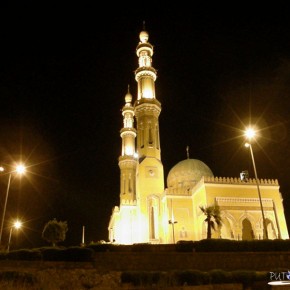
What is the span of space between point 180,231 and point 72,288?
22593mm

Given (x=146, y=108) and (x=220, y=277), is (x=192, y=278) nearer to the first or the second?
(x=220, y=277)

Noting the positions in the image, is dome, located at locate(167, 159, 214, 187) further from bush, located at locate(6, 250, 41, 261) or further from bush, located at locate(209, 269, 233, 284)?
bush, located at locate(209, 269, 233, 284)

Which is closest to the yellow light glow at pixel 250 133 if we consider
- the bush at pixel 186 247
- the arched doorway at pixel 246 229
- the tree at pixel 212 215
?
the bush at pixel 186 247

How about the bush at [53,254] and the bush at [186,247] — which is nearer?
the bush at [53,254]

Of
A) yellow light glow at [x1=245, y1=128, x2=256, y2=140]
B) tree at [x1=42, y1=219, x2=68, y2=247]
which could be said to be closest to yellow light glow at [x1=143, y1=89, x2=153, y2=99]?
tree at [x1=42, y1=219, x2=68, y2=247]

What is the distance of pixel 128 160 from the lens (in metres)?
47.3

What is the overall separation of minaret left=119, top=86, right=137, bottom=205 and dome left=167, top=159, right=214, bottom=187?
634 centimetres

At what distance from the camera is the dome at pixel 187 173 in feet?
132

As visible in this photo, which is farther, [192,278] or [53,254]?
[53,254]

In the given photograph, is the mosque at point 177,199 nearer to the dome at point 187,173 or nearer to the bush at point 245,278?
the dome at point 187,173

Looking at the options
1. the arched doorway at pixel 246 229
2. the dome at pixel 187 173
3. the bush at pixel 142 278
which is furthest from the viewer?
the dome at pixel 187 173

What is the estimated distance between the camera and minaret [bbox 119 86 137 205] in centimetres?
4647

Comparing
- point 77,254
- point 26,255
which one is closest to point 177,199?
point 77,254

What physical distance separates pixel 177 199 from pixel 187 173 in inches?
288
